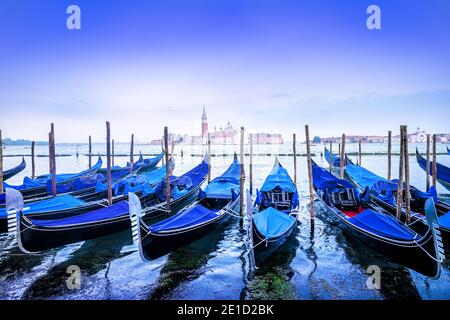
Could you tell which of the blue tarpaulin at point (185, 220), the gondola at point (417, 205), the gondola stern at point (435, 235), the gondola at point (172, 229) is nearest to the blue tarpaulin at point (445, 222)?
the gondola at point (417, 205)

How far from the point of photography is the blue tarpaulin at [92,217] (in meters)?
4.86

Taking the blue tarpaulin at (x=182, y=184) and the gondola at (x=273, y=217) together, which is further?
the blue tarpaulin at (x=182, y=184)

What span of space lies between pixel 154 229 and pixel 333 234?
4433 mm

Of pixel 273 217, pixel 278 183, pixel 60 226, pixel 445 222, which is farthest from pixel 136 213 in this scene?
pixel 445 222

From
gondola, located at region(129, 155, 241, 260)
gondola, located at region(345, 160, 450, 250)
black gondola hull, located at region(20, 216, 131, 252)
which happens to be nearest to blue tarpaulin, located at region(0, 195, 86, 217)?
black gondola hull, located at region(20, 216, 131, 252)

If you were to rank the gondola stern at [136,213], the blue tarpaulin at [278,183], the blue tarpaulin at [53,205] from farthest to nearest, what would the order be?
1. the blue tarpaulin at [278,183]
2. the blue tarpaulin at [53,205]
3. the gondola stern at [136,213]

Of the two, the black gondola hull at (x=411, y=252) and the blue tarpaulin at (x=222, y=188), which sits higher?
the blue tarpaulin at (x=222, y=188)

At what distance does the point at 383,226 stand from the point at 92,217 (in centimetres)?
558

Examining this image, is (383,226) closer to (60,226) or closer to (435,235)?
(435,235)

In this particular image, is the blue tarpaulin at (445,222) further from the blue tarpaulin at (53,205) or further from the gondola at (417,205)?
the blue tarpaulin at (53,205)

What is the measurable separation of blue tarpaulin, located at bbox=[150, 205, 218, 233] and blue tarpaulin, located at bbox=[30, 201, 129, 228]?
1405 mm

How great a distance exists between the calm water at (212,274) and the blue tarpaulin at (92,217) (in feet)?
2.27

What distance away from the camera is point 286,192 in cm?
769
